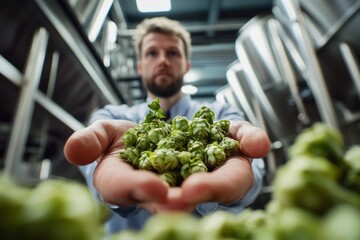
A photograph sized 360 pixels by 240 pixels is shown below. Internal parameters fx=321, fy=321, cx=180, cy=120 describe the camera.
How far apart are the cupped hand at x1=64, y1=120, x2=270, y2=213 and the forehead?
0.80 meters

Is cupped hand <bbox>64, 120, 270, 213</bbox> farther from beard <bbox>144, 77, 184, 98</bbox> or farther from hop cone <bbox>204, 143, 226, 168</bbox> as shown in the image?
beard <bbox>144, 77, 184, 98</bbox>

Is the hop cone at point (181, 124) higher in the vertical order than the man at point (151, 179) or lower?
higher

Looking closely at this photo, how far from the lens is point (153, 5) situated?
138 inches

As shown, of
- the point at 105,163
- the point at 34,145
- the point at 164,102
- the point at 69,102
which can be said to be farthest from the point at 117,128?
the point at 34,145

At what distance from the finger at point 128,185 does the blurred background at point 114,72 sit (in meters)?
0.81

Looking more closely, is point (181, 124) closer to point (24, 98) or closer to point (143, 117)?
point (143, 117)

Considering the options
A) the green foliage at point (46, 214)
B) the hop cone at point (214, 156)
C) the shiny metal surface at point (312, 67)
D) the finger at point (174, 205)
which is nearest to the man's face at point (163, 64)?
the shiny metal surface at point (312, 67)

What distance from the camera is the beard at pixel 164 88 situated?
4.37ft

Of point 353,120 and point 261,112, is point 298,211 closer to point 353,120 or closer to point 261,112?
point 353,120

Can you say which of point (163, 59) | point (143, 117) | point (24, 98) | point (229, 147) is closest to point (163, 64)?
point (163, 59)

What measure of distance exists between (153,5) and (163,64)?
2426 millimetres

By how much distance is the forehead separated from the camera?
1.33 meters

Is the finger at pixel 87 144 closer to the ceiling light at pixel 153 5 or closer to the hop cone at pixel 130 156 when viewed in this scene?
the hop cone at pixel 130 156

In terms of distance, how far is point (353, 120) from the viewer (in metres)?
1.88
